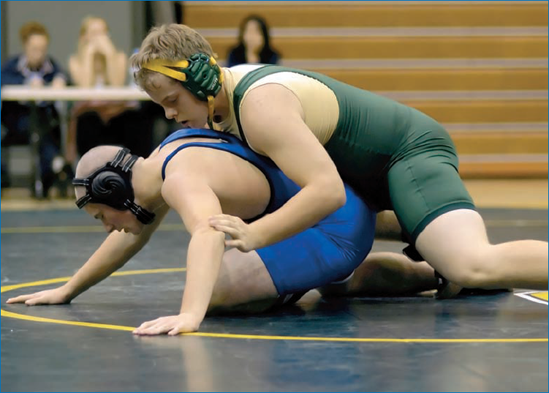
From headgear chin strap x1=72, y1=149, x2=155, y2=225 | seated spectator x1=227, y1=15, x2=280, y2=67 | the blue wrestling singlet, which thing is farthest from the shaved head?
seated spectator x1=227, y1=15, x2=280, y2=67

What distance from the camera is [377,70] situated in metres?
10.6

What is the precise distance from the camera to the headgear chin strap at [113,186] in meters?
3.32

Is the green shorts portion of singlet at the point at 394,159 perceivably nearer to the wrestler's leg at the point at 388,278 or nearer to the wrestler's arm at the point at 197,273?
the wrestler's leg at the point at 388,278

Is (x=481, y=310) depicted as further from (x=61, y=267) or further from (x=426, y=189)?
(x=61, y=267)

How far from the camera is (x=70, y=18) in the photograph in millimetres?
10148

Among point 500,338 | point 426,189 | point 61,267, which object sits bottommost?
point 61,267

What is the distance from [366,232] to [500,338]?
710mm

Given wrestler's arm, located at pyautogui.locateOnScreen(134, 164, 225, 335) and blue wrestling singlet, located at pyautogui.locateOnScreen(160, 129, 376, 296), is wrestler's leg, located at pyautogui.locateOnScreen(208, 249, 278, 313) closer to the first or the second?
blue wrestling singlet, located at pyautogui.locateOnScreen(160, 129, 376, 296)

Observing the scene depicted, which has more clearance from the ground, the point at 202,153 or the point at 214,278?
the point at 202,153

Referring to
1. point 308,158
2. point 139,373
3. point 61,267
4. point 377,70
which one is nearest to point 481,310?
point 308,158

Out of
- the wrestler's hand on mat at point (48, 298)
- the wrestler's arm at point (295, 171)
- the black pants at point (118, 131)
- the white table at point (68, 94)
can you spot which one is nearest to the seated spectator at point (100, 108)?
the black pants at point (118, 131)

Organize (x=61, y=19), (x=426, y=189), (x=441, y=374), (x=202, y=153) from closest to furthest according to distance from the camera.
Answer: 1. (x=441, y=374)
2. (x=202, y=153)
3. (x=426, y=189)
4. (x=61, y=19)

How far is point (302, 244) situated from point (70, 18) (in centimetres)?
713

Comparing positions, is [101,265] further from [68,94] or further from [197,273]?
[68,94]
